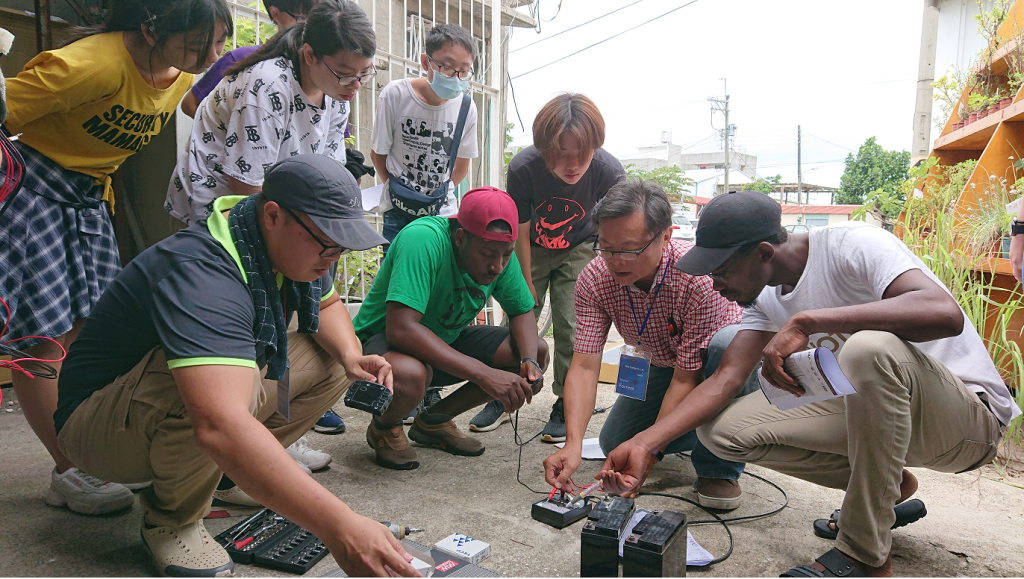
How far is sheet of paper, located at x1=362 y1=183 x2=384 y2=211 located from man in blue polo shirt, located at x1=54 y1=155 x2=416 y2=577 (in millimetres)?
1220

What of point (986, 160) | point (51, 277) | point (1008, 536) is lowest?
point (1008, 536)

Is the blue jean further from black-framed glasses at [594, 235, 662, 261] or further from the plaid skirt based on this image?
the plaid skirt

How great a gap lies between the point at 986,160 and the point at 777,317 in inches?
155

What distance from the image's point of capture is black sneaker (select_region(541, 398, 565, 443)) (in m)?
3.01

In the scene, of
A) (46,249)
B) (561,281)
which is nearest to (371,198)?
(561,281)

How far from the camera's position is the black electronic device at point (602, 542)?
158 centimetres

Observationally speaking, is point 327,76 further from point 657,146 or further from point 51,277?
point 657,146

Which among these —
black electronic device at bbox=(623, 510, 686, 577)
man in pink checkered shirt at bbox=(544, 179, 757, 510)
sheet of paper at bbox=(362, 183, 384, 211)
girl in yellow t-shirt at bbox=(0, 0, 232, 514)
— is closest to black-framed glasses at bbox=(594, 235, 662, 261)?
man in pink checkered shirt at bbox=(544, 179, 757, 510)

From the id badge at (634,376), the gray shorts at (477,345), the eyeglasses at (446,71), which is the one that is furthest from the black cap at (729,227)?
the eyeglasses at (446,71)

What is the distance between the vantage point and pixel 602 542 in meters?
1.58

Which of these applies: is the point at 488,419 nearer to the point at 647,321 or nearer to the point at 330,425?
the point at 330,425

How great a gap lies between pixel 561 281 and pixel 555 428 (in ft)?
2.52

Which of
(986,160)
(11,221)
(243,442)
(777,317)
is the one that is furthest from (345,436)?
(986,160)

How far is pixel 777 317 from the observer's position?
2.04 metres
